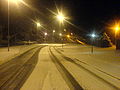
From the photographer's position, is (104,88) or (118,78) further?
(118,78)

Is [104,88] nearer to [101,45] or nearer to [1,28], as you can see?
[101,45]

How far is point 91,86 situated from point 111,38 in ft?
117

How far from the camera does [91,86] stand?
768 cm

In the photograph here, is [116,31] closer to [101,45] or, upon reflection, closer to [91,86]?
[101,45]

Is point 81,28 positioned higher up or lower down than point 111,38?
higher up

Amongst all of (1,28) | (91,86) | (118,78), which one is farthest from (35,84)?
(1,28)

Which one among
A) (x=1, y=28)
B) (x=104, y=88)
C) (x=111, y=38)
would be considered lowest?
(x=104, y=88)

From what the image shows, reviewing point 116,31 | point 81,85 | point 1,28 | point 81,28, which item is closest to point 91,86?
point 81,85

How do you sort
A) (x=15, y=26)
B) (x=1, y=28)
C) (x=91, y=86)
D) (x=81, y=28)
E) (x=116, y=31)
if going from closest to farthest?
(x=91, y=86) → (x=116, y=31) → (x=1, y=28) → (x=15, y=26) → (x=81, y=28)

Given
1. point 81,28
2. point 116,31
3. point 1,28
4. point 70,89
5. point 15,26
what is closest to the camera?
point 70,89

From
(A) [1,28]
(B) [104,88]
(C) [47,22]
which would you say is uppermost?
(C) [47,22]

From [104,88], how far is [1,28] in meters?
67.5

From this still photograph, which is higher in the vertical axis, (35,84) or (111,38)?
(111,38)

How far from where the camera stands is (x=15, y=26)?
243ft
